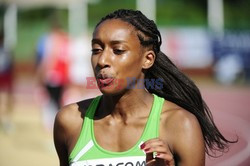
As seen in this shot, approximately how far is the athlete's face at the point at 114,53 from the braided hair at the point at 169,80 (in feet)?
0.29

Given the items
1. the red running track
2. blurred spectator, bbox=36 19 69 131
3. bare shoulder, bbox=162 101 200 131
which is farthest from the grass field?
bare shoulder, bbox=162 101 200 131

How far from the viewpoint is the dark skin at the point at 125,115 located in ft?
9.14

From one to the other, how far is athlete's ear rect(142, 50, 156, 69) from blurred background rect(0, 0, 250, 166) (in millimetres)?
3879

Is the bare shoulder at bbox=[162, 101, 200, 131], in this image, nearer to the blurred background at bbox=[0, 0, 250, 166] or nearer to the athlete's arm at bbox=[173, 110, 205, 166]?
the athlete's arm at bbox=[173, 110, 205, 166]

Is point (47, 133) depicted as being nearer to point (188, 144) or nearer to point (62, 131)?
point (62, 131)

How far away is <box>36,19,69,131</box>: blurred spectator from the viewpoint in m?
9.24

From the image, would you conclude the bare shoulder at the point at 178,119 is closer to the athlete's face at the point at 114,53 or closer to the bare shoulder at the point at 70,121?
the athlete's face at the point at 114,53

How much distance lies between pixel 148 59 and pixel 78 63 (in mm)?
17189

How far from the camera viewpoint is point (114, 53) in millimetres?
2881

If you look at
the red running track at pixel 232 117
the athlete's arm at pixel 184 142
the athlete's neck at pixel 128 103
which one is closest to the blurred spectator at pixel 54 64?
the red running track at pixel 232 117

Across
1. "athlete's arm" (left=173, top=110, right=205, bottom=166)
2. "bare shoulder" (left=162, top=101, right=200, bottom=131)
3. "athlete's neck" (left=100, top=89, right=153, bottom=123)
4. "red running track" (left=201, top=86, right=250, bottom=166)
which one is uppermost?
"athlete's neck" (left=100, top=89, right=153, bottom=123)

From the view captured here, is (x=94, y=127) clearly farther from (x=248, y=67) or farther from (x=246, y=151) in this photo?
(x=248, y=67)

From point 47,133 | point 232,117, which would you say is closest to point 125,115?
point 47,133

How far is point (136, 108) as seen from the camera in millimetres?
3105
